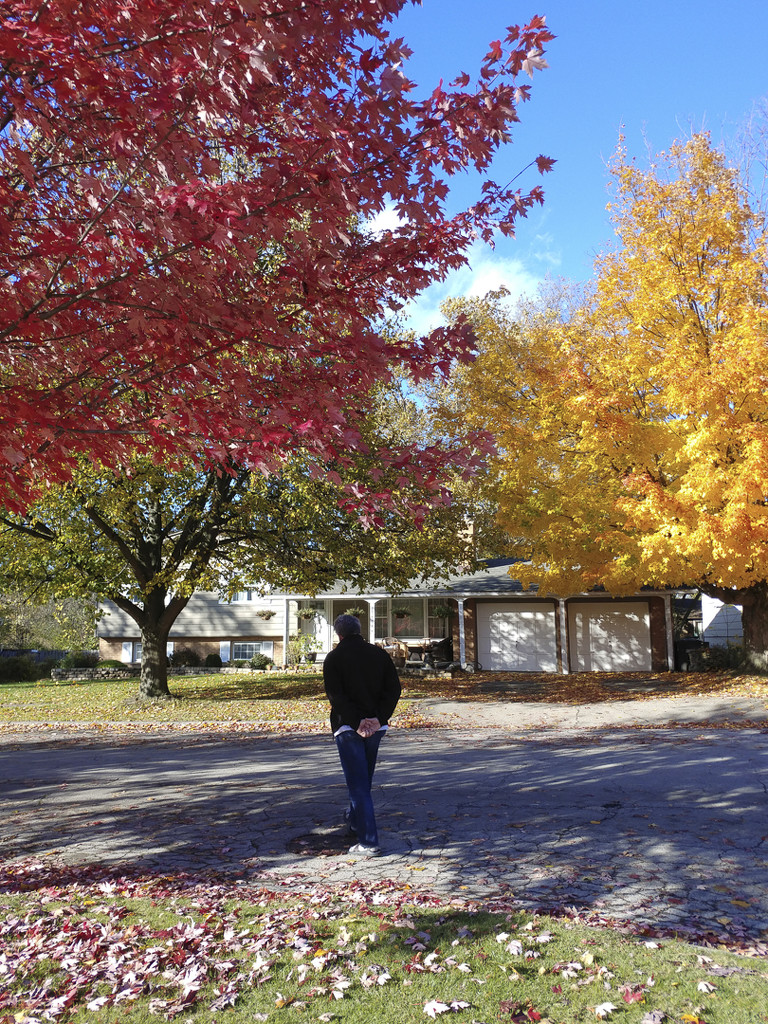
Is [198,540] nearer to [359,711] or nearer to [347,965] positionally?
[359,711]

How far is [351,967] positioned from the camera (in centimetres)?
362

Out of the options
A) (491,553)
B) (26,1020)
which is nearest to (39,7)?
(26,1020)

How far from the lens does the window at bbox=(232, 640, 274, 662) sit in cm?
3519

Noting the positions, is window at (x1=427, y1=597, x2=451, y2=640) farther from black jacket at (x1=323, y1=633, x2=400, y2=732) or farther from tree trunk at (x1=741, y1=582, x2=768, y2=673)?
black jacket at (x1=323, y1=633, x2=400, y2=732)

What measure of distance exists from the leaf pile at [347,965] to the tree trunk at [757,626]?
57.7ft

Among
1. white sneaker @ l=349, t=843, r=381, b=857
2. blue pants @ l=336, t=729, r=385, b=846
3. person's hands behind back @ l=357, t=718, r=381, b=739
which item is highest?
person's hands behind back @ l=357, t=718, r=381, b=739

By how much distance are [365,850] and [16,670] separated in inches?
1275

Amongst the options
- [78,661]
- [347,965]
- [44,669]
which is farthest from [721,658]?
[44,669]

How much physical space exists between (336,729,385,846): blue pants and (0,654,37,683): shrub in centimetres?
3187

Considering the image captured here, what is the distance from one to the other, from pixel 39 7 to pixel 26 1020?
4.59 meters

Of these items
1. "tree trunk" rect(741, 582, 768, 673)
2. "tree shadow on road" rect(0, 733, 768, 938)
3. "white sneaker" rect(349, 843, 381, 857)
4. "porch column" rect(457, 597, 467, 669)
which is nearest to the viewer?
"tree shadow on road" rect(0, 733, 768, 938)

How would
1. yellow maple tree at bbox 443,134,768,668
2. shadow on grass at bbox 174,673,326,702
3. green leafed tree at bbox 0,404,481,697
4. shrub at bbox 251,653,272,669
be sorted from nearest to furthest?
yellow maple tree at bbox 443,134,768,668
green leafed tree at bbox 0,404,481,697
shadow on grass at bbox 174,673,326,702
shrub at bbox 251,653,272,669

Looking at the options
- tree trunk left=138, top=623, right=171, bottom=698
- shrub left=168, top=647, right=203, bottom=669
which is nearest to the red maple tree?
tree trunk left=138, top=623, right=171, bottom=698

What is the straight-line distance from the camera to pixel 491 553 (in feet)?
75.4
